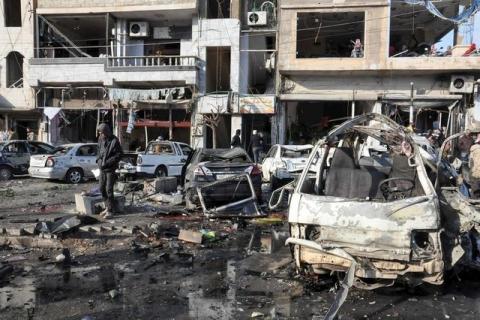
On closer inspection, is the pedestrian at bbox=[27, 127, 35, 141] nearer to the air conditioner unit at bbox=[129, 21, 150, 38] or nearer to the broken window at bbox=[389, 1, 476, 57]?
the air conditioner unit at bbox=[129, 21, 150, 38]

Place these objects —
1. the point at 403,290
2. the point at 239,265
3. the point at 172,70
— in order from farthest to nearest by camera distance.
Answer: the point at 172,70
the point at 239,265
the point at 403,290

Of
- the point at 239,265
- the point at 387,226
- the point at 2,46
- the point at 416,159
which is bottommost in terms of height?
the point at 239,265

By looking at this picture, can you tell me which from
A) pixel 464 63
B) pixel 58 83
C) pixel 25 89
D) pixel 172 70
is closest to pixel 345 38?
pixel 464 63

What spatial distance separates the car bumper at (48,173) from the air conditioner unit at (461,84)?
17428 mm

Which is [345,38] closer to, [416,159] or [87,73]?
[87,73]

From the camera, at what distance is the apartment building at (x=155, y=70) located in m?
25.6

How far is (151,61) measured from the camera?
2705 centimetres

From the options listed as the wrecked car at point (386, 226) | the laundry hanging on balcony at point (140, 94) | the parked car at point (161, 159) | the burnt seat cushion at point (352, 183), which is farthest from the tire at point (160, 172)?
the wrecked car at point (386, 226)

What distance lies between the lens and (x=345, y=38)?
28.2 meters

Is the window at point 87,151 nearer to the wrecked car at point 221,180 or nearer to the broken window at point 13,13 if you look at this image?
the wrecked car at point 221,180

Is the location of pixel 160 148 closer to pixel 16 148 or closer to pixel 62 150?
pixel 62 150

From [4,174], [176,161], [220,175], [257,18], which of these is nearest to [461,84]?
[257,18]

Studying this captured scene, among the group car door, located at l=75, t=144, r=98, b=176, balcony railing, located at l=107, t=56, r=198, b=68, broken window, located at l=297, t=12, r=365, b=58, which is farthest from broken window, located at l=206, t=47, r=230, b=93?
car door, located at l=75, t=144, r=98, b=176

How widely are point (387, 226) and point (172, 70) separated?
21295 mm
